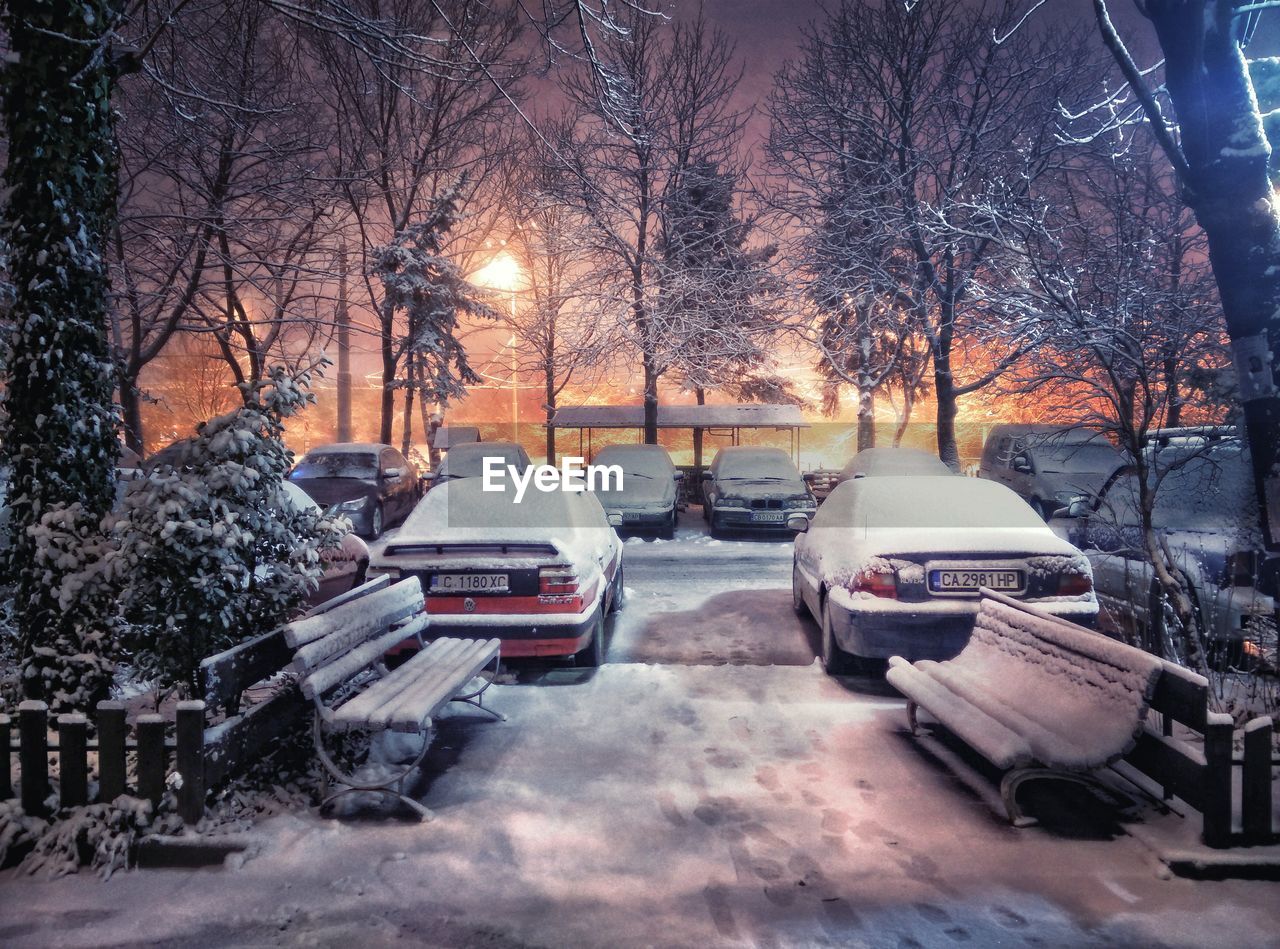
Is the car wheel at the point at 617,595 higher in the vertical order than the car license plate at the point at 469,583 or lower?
lower

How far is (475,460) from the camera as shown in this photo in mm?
20328

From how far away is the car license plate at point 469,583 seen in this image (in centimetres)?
595

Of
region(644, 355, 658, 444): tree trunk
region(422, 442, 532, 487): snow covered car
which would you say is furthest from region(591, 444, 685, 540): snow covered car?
region(644, 355, 658, 444): tree trunk

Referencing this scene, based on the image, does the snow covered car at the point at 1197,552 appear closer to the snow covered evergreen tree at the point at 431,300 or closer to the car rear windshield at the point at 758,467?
the car rear windshield at the point at 758,467

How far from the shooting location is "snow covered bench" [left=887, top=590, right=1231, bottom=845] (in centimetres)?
339

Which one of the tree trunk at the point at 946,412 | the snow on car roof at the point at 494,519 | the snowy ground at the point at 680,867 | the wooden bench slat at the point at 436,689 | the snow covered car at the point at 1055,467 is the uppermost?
the tree trunk at the point at 946,412

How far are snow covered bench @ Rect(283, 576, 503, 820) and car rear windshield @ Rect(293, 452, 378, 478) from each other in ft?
37.2

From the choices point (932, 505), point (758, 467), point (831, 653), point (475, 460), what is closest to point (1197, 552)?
point (932, 505)

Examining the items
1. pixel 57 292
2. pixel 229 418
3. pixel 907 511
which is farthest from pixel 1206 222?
pixel 57 292

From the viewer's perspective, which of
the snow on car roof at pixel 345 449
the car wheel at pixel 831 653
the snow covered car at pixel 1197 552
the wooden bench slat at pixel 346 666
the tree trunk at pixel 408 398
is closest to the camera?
the wooden bench slat at pixel 346 666

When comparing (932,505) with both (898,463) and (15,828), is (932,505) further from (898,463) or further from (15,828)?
(898,463)

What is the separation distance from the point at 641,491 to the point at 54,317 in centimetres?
1259

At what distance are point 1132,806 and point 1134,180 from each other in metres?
19.8

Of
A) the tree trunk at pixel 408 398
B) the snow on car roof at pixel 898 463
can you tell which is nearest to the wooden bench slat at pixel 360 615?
the snow on car roof at pixel 898 463
